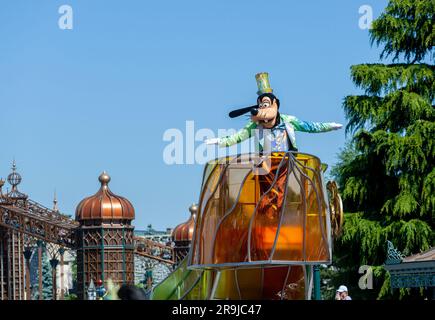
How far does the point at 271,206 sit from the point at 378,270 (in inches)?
638

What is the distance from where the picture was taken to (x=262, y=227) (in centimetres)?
1187

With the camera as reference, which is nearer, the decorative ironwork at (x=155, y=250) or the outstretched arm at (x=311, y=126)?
the outstretched arm at (x=311, y=126)

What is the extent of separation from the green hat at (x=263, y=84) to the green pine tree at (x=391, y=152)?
15310mm

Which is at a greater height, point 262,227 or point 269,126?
point 269,126

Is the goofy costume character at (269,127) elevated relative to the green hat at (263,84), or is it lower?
lower

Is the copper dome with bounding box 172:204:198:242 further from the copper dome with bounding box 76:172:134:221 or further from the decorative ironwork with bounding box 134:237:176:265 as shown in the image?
the copper dome with bounding box 76:172:134:221

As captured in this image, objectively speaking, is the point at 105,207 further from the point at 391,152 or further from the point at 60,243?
the point at 391,152

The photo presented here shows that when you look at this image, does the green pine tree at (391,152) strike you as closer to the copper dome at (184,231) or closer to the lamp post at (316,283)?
the copper dome at (184,231)

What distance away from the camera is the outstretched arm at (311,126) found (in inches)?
500

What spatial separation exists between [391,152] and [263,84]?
15941 mm

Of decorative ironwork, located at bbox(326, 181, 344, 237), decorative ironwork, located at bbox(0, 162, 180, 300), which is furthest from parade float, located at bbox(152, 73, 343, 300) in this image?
decorative ironwork, located at bbox(0, 162, 180, 300)

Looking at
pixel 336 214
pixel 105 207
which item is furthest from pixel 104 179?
pixel 336 214

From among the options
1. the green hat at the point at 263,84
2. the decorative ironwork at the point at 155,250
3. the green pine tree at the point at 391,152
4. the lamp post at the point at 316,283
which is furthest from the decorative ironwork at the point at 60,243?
the green hat at the point at 263,84
